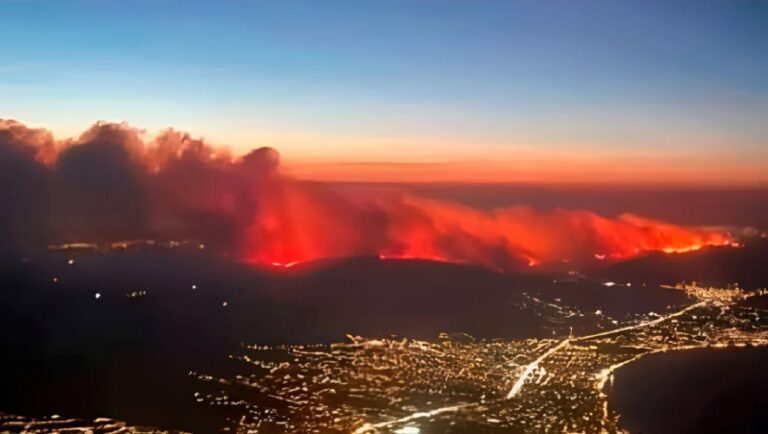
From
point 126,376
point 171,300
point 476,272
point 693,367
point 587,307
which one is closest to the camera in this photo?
point 126,376

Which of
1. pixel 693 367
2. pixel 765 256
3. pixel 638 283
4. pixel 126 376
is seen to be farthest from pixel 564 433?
pixel 765 256

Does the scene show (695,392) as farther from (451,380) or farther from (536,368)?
(451,380)

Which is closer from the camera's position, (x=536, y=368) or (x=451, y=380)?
(x=451, y=380)

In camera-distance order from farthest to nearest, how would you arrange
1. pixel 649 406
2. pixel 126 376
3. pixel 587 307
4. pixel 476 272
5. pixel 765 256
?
1. pixel 765 256
2. pixel 476 272
3. pixel 587 307
4. pixel 126 376
5. pixel 649 406

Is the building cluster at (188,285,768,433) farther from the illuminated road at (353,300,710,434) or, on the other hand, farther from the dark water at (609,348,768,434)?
the dark water at (609,348,768,434)

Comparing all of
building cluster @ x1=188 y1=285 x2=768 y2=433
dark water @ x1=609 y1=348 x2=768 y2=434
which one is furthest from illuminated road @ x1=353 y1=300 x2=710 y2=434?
dark water @ x1=609 y1=348 x2=768 y2=434

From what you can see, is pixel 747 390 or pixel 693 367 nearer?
pixel 747 390

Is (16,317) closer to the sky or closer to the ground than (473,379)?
closer to the sky

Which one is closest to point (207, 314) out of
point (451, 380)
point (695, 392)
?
point (451, 380)

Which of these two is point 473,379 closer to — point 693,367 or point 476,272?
point 693,367
